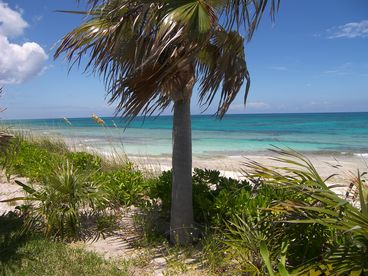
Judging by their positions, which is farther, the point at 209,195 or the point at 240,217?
the point at 209,195

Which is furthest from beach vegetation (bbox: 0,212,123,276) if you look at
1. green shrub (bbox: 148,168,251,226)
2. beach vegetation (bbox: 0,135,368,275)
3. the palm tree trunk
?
green shrub (bbox: 148,168,251,226)

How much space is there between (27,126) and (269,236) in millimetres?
12127

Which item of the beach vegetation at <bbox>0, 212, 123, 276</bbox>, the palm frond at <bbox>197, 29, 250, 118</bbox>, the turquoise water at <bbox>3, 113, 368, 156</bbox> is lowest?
the beach vegetation at <bbox>0, 212, 123, 276</bbox>

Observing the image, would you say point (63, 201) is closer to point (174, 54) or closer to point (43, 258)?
point (43, 258)

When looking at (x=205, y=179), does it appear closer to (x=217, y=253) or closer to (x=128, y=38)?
(x=217, y=253)

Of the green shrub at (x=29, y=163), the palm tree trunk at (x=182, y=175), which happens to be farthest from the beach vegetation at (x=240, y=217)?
the green shrub at (x=29, y=163)

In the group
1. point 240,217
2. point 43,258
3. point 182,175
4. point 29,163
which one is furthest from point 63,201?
point 29,163

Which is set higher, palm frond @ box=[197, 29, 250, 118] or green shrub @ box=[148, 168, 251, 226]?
palm frond @ box=[197, 29, 250, 118]

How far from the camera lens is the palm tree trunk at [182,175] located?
157 inches

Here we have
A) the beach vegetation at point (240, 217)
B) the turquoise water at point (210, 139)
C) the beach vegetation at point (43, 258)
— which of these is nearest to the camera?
the beach vegetation at point (240, 217)

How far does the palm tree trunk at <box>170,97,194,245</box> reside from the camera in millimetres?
3986

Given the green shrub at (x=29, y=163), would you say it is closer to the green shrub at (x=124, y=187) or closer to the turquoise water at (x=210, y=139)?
the turquoise water at (x=210, y=139)

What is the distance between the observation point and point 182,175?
404cm

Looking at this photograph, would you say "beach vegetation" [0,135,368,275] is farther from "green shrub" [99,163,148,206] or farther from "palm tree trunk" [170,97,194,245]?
"palm tree trunk" [170,97,194,245]
